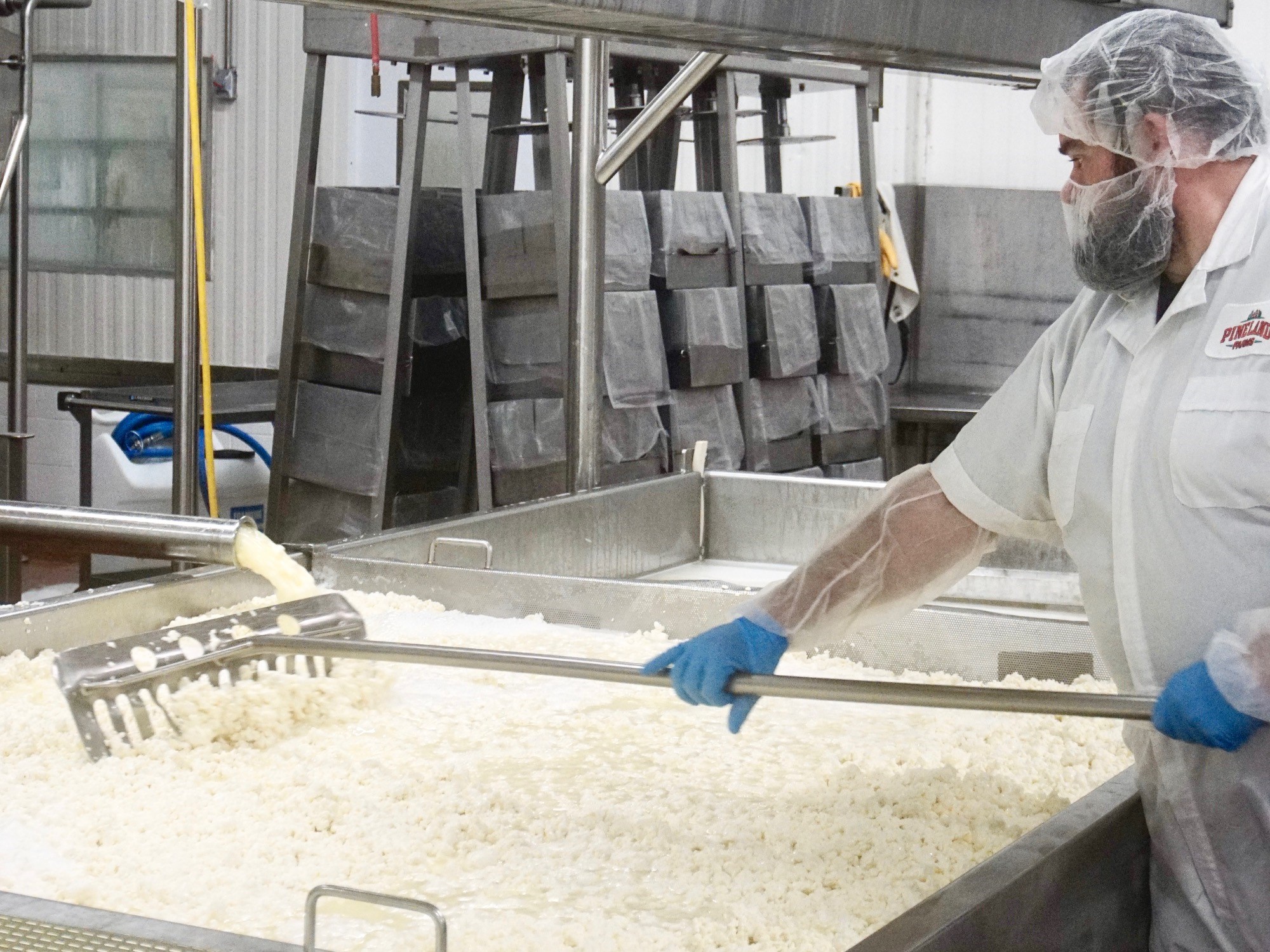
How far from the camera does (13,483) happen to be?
3.09m

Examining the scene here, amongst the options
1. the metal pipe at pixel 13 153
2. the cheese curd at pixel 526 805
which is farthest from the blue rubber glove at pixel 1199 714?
the metal pipe at pixel 13 153

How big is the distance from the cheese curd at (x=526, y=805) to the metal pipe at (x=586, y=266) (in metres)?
1.01

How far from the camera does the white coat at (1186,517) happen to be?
1.31 metres

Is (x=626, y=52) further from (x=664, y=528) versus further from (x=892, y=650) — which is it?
(x=892, y=650)

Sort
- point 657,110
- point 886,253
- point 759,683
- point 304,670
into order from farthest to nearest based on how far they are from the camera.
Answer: point 886,253 → point 657,110 → point 304,670 → point 759,683

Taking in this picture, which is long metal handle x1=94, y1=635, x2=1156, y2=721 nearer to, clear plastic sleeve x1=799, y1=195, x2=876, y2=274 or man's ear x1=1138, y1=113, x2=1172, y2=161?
man's ear x1=1138, y1=113, x2=1172, y2=161

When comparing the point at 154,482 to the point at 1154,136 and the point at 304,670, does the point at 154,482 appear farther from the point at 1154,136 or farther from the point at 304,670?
the point at 1154,136

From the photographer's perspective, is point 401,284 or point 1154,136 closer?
point 1154,136

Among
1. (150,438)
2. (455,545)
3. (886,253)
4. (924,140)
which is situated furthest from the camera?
(924,140)

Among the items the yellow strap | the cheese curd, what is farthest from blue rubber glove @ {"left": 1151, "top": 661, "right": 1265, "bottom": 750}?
the yellow strap

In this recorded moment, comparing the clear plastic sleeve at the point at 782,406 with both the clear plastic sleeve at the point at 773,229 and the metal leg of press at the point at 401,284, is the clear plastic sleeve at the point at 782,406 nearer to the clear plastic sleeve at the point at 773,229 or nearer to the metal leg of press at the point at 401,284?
the clear plastic sleeve at the point at 773,229

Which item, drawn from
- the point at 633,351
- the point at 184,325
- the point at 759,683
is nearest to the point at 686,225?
the point at 633,351

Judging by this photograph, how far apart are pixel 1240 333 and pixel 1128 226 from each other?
15 cm

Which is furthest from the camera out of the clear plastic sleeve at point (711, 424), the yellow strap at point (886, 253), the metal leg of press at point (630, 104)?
the yellow strap at point (886, 253)
